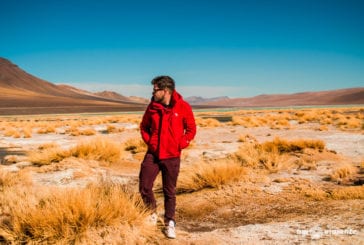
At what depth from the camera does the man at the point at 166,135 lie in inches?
149

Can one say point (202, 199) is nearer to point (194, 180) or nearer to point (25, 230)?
point (194, 180)

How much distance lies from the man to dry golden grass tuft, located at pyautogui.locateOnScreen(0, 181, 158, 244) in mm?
265

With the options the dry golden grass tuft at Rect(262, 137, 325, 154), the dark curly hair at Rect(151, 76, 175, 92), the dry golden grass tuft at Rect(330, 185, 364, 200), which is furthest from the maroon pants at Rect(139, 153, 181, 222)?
the dry golden grass tuft at Rect(262, 137, 325, 154)

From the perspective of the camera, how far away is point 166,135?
379 centimetres

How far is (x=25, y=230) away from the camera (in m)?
3.73

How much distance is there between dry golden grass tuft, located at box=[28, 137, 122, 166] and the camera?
947 centimetres

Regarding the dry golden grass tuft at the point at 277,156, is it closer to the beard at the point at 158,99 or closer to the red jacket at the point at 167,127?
the red jacket at the point at 167,127

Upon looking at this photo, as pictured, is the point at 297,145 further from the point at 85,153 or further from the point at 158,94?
the point at 158,94

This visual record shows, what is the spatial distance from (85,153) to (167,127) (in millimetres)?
6805

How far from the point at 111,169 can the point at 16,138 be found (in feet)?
37.0

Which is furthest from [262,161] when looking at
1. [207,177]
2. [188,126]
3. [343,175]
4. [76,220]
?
[76,220]

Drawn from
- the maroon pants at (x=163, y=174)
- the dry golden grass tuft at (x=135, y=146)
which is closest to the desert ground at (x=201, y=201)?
the maroon pants at (x=163, y=174)

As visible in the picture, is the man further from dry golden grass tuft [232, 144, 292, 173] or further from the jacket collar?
dry golden grass tuft [232, 144, 292, 173]

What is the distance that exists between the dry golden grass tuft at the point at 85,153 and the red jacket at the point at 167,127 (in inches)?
243
